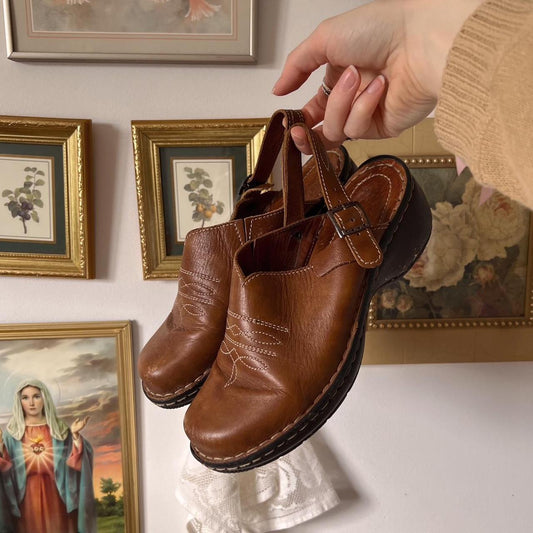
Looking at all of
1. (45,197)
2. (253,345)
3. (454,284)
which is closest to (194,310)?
(253,345)

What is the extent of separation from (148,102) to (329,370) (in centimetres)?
59

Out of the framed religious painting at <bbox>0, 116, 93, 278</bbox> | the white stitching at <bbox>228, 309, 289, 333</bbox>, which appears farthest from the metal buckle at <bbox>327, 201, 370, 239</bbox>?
the framed religious painting at <bbox>0, 116, 93, 278</bbox>

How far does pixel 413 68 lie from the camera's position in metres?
0.47

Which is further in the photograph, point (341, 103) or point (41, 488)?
point (41, 488)

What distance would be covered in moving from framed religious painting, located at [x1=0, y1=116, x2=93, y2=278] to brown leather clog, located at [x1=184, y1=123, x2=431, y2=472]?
1.52 feet

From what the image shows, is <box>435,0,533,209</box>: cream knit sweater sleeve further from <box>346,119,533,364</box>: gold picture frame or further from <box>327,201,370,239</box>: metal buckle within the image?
<box>346,119,533,364</box>: gold picture frame

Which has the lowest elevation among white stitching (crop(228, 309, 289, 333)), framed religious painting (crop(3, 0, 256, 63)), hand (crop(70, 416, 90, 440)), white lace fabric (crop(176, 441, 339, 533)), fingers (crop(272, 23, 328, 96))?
white lace fabric (crop(176, 441, 339, 533))

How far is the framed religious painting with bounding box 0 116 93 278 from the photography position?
80 centimetres

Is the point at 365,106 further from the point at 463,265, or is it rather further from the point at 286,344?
the point at 463,265

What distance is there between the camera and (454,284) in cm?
89

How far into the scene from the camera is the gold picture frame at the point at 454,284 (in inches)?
33.9

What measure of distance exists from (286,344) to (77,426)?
65 cm

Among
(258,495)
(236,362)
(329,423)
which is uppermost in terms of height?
(236,362)

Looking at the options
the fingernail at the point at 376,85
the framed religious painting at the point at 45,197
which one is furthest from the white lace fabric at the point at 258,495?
the fingernail at the point at 376,85
